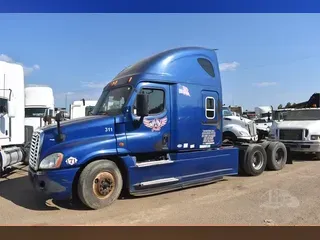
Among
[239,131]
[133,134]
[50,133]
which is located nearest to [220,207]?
[133,134]

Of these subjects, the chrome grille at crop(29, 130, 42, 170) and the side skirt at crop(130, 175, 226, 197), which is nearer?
the chrome grille at crop(29, 130, 42, 170)

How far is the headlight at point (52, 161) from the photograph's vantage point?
19.3 ft

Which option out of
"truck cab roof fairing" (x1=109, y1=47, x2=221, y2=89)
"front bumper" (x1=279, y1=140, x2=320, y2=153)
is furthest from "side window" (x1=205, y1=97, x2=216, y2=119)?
"front bumper" (x1=279, y1=140, x2=320, y2=153)

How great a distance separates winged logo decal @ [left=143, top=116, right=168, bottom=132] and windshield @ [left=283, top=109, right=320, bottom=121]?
8080 millimetres

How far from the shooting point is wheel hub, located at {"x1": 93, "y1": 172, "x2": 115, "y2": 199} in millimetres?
6121

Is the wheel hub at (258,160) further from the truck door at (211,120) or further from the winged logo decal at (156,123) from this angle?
the winged logo decal at (156,123)

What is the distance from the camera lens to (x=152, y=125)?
6875mm

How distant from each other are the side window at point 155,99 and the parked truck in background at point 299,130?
709 cm

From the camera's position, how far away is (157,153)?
7203mm

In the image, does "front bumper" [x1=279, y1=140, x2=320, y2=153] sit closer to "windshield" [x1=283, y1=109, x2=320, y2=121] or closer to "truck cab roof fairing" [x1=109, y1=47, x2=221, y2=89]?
"windshield" [x1=283, y1=109, x2=320, y2=121]

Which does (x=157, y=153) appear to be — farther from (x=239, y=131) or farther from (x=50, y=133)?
(x=239, y=131)

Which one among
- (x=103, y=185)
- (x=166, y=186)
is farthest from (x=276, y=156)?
(x=103, y=185)

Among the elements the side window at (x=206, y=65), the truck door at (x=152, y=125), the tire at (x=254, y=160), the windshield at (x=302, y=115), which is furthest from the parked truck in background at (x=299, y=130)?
the truck door at (x=152, y=125)

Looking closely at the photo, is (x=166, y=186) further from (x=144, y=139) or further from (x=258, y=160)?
(x=258, y=160)
